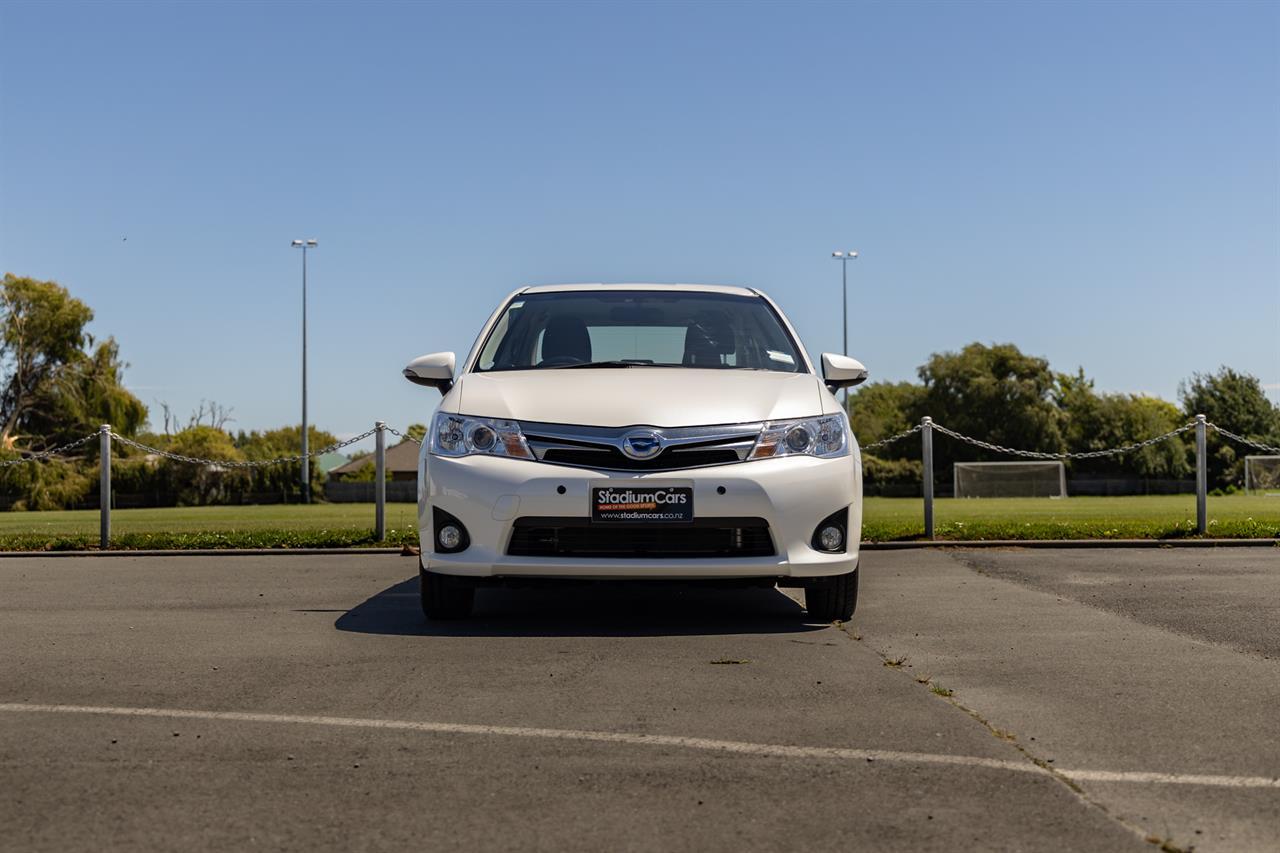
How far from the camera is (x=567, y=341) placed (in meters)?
7.99

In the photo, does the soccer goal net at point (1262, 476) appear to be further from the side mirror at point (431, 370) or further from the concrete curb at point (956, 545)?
the side mirror at point (431, 370)

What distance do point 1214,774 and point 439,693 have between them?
2.62 m

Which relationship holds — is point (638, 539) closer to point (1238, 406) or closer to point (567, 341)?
point (567, 341)

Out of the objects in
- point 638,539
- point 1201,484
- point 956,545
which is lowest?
point 956,545

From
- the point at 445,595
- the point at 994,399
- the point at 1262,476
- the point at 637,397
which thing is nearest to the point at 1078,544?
the point at 637,397

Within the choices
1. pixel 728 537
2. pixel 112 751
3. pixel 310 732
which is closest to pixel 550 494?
pixel 728 537

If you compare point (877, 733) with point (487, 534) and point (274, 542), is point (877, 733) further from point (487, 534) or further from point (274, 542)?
point (274, 542)

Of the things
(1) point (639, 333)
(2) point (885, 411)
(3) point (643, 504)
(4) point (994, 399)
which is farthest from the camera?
(2) point (885, 411)

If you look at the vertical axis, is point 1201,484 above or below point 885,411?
below

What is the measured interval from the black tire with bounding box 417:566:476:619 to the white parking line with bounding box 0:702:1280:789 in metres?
2.31

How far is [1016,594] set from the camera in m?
8.53

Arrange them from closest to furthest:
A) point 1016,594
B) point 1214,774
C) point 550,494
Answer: point 1214,774, point 550,494, point 1016,594

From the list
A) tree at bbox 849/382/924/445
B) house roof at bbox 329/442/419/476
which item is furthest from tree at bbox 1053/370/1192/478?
house roof at bbox 329/442/419/476

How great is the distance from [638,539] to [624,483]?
0.29 meters
